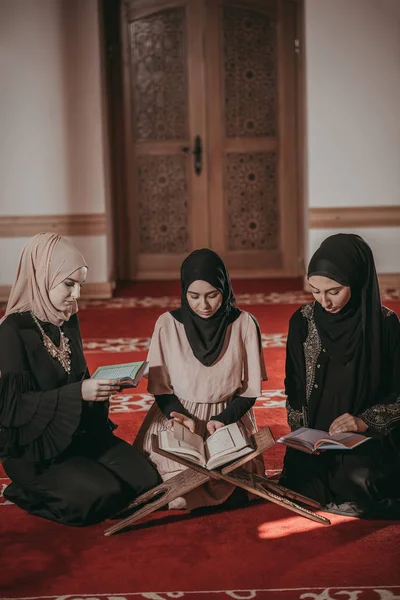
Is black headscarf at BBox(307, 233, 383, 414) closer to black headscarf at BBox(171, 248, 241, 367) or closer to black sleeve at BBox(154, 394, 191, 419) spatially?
black headscarf at BBox(171, 248, 241, 367)

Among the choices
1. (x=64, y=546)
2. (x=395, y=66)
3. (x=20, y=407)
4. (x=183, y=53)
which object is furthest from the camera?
(x=183, y=53)

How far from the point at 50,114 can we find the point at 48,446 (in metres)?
4.87

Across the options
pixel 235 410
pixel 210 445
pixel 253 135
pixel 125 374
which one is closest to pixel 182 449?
pixel 210 445

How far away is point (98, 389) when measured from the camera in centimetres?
246

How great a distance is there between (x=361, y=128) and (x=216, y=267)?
4.63 metres

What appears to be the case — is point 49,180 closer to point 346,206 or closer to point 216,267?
point 346,206

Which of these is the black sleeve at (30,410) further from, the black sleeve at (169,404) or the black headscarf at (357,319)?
the black headscarf at (357,319)

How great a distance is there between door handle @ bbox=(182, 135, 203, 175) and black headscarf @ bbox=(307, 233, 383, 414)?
5.43 meters

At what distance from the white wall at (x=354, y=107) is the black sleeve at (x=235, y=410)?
4.43 meters

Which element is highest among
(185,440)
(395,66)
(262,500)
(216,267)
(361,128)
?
(395,66)

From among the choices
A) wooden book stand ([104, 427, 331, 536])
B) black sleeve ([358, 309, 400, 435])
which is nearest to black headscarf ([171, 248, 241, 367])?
wooden book stand ([104, 427, 331, 536])

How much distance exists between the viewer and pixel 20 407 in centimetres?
253

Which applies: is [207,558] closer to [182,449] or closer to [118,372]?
[182,449]

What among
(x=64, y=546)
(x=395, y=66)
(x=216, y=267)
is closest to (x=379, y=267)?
(x=395, y=66)
